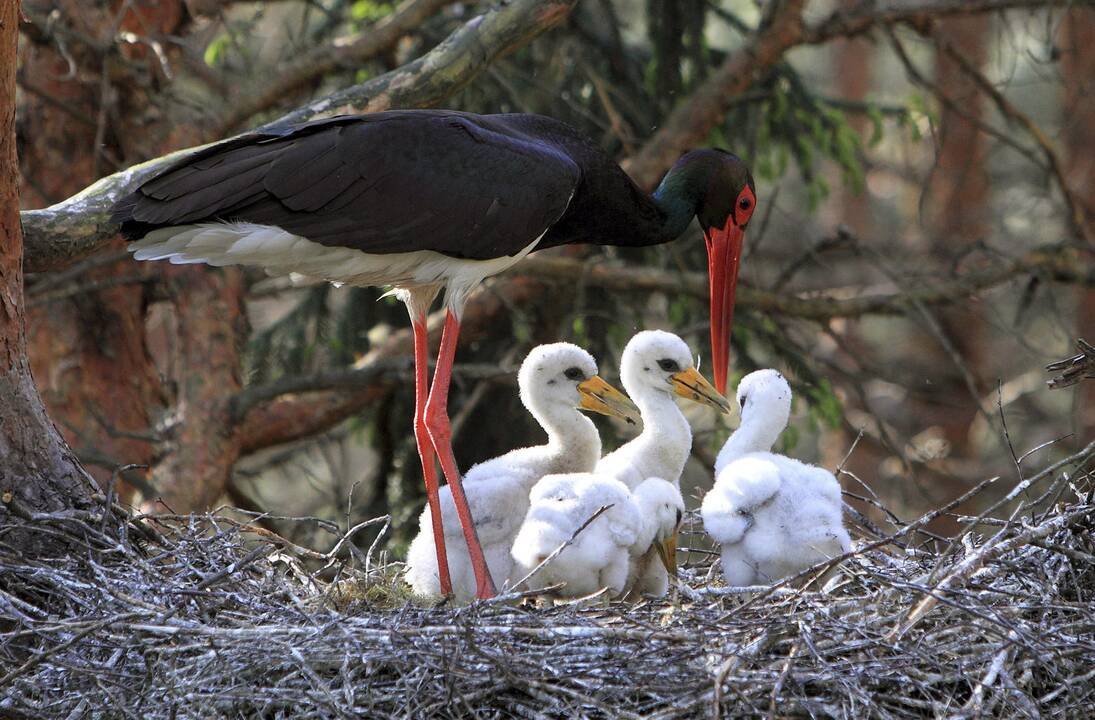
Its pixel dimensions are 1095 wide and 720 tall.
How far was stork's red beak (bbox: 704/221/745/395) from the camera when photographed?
21.1 ft

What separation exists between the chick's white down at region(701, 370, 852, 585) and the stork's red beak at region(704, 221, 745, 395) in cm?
140

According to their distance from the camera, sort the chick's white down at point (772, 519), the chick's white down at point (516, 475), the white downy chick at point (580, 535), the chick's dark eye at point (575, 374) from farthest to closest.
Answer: the chick's dark eye at point (575, 374) < the chick's white down at point (516, 475) < the chick's white down at point (772, 519) < the white downy chick at point (580, 535)

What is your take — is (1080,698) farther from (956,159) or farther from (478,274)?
(956,159)

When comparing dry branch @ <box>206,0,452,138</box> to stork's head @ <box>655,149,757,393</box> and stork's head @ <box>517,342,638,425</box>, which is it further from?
stork's head @ <box>517,342,638,425</box>

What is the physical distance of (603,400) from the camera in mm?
5664

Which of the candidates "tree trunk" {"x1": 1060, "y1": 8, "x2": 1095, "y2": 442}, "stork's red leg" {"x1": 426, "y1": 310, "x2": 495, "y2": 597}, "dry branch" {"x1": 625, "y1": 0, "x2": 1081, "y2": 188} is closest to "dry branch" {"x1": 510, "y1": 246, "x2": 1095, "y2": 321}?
"dry branch" {"x1": 625, "y1": 0, "x2": 1081, "y2": 188}

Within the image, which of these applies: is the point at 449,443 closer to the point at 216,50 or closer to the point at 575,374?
the point at 575,374

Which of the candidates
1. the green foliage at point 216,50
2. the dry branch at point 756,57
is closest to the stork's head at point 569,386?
the dry branch at point 756,57

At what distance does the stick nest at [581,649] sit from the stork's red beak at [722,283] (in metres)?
2.11

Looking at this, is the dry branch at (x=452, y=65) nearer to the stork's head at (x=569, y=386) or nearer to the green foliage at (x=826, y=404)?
the stork's head at (x=569, y=386)

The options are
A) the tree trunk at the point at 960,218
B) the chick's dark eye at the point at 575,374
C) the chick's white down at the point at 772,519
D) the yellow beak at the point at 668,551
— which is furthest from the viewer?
the tree trunk at the point at 960,218

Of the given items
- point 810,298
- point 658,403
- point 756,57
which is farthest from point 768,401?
point 756,57

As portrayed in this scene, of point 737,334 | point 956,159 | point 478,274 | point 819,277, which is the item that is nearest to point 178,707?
point 478,274

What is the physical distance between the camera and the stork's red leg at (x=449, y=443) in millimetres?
5219
